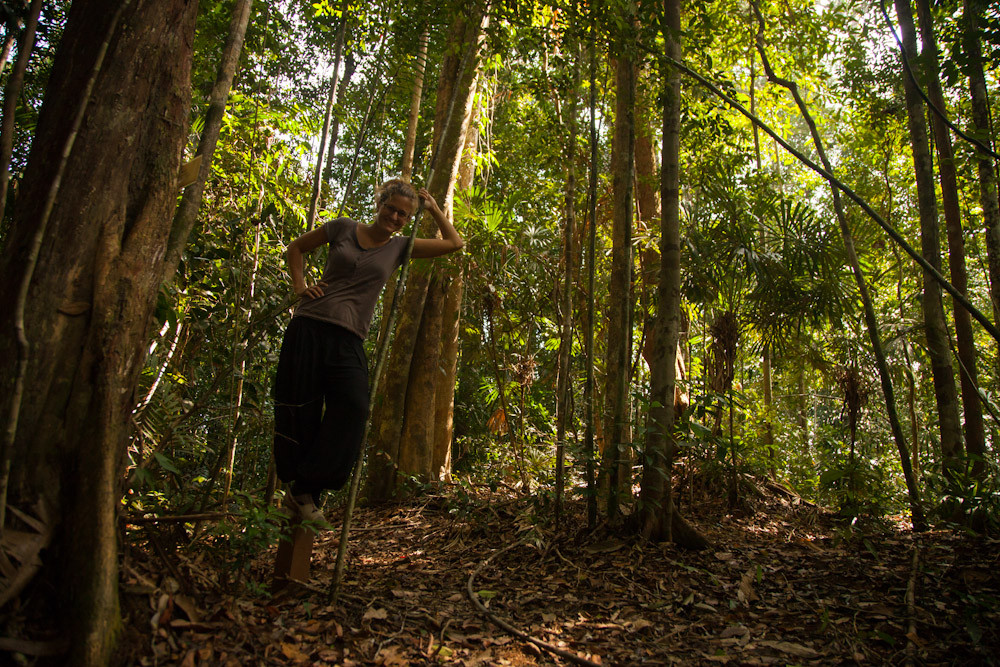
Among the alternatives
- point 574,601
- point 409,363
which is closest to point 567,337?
point 409,363

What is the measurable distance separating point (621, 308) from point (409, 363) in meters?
2.20

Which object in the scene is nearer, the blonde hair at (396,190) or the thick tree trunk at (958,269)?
the blonde hair at (396,190)

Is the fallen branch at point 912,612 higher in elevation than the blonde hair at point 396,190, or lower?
lower

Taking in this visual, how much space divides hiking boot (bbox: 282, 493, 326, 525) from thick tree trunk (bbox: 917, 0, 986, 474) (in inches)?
179

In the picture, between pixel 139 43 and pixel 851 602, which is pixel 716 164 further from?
pixel 139 43

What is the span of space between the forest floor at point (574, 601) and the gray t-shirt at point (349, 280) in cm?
105

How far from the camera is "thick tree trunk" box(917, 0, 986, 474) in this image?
175 inches

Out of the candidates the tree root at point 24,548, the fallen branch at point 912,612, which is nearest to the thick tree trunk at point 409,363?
the tree root at point 24,548

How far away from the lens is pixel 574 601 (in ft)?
9.28

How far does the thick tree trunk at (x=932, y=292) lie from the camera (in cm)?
448

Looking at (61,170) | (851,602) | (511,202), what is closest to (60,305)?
(61,170)

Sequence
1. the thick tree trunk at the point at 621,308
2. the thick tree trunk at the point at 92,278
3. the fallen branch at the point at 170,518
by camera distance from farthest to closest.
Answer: the thick tree trunk at the point at 621,308
the fallen branch at the point at 170,518
the thick tree trunk at the point at 92,278

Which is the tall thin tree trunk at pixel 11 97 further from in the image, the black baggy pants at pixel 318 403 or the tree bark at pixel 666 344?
the tree bark at pixel 666 344

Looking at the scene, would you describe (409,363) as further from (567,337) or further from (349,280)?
(349,280)
